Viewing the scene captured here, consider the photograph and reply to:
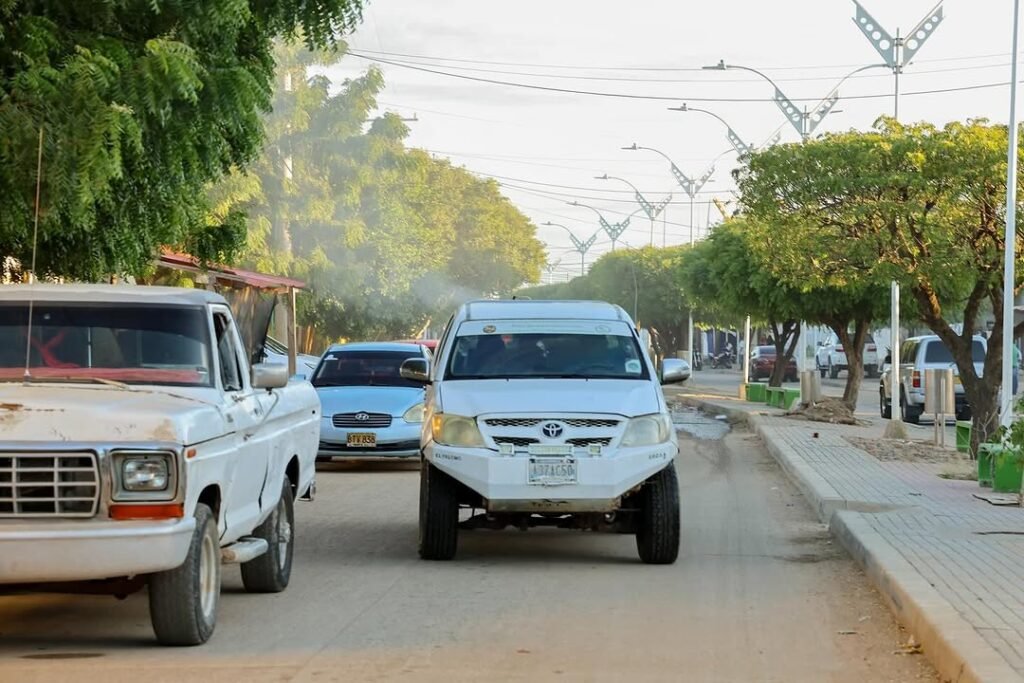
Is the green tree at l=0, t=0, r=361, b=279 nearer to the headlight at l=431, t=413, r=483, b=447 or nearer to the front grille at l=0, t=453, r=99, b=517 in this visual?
the headlight at l=431, t=413, r=483, b=447

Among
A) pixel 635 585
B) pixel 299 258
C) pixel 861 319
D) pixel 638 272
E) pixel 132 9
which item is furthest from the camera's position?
pixel 638 272

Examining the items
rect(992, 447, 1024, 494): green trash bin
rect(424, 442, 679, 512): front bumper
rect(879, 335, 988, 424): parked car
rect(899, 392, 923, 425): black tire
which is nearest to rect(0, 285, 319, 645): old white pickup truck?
rect(424, 442, 679, 512): front bumper

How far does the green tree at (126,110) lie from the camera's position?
34.1ft

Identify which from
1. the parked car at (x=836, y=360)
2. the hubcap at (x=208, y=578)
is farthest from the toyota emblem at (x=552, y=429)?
the parked car at (x=836, y=360)

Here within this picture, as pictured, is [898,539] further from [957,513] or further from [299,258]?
[299,258]

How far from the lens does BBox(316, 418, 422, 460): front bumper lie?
67.8ft

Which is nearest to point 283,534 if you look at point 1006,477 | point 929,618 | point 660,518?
point 660,518

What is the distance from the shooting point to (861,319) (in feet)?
133

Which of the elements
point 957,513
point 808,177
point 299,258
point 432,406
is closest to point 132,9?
point 432,406

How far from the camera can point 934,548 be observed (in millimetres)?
11906

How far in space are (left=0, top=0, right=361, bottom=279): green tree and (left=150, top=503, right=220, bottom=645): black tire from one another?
9.84 ft

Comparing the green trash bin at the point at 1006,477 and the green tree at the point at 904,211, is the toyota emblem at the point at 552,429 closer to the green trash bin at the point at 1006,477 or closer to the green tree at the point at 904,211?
the green trash bin at the point at 1006,477

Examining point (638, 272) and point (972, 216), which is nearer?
point (972, 216)

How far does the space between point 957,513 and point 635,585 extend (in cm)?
513
